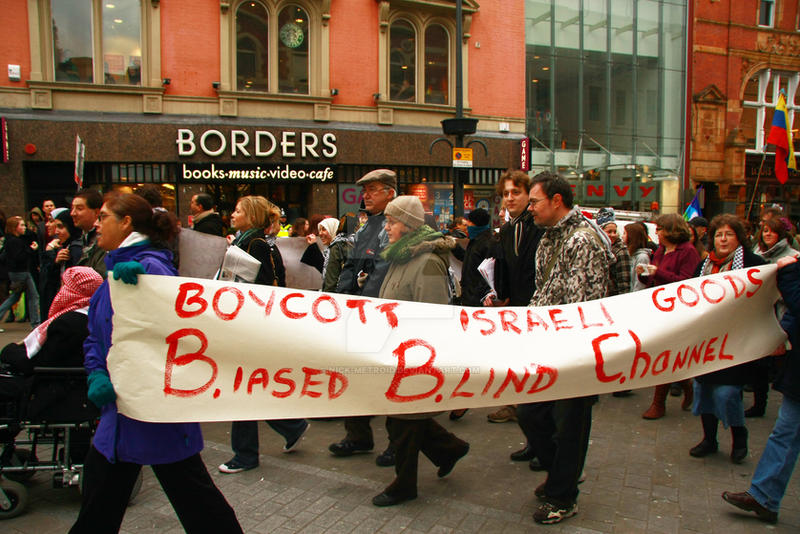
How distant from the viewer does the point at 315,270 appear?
6.68m

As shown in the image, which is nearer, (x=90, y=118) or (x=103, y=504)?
(x=103, y=504)

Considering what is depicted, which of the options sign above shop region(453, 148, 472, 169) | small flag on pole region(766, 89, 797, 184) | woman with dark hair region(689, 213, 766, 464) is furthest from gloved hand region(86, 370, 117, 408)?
small flag on pole region(766, 89, 797, 184)

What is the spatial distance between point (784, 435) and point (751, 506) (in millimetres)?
489

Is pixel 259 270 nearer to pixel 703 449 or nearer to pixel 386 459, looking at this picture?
pixel 386 459

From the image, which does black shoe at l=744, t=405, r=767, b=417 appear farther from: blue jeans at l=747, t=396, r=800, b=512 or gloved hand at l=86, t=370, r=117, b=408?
gloved hand at l=86, t=370, r=117, b=408

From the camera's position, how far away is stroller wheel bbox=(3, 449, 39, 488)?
414 cm

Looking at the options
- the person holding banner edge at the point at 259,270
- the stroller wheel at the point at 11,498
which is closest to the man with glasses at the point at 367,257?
the person holding banner edge at the point at 259,270

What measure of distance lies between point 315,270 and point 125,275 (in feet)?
12.6

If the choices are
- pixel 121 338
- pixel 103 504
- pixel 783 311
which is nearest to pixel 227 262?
pixel 121 338

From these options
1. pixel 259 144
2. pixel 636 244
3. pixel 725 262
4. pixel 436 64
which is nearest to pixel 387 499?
pixel 725 262

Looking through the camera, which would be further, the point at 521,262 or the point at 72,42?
the point at 72,42

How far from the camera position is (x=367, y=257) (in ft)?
16.3

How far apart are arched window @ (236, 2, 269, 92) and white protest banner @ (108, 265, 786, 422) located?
48.3 feet

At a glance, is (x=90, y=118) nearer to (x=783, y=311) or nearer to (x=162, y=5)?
(x=162, y=5)
